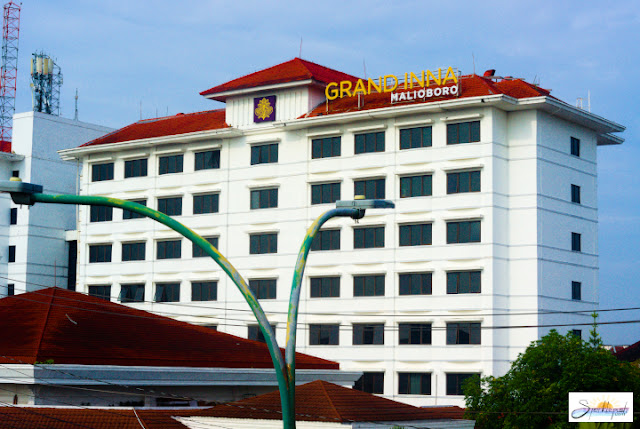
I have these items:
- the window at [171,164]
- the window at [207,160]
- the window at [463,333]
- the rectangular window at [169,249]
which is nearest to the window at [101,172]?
the window at [171,164]

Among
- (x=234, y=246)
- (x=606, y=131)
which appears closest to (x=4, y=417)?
(x=234, y=246)

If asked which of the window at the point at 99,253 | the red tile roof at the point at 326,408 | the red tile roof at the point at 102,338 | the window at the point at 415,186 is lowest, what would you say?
the red tile roof at the point at 326,408

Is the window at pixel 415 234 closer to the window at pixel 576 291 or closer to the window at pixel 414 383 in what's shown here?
the window at pixel 414 383

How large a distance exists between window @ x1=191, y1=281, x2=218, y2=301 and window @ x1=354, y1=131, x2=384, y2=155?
55.4 ft

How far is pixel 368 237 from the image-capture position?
75.1 metres

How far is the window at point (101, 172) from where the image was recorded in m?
88.9

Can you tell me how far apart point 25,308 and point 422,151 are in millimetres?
31792

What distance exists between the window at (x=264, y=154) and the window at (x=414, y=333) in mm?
17557

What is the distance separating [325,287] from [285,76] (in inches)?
679

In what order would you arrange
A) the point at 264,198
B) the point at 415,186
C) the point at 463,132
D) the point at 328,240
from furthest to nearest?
1. the point at 264,198
2. the point at 328,240
3. the point at 415,186
4. the point at 463,132

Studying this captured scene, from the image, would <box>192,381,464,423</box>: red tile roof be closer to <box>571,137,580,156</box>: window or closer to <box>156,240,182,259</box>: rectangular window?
<box>571,137,580,156</box>: window

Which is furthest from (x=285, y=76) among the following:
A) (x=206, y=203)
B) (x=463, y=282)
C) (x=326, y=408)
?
(x=326, y=408)

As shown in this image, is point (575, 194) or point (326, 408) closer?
point (326, 408)

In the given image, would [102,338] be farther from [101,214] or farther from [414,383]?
[101,214]
